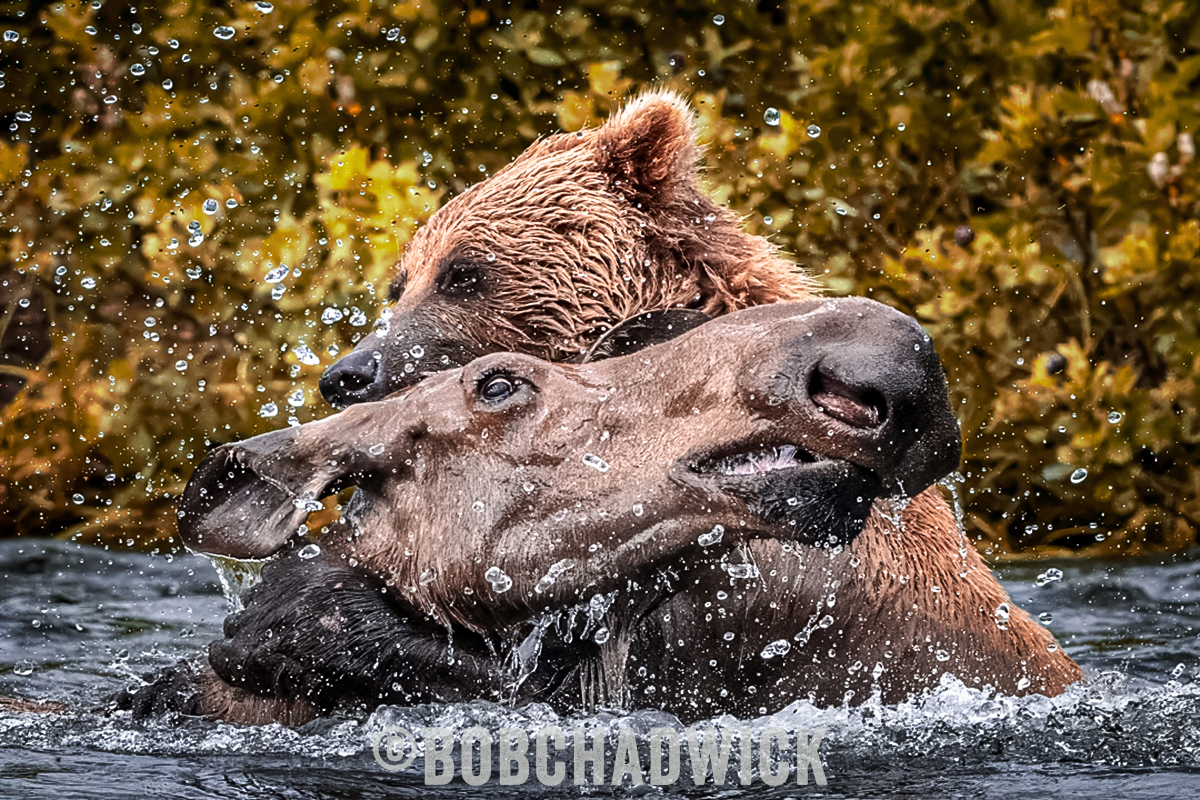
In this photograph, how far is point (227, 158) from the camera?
785cm

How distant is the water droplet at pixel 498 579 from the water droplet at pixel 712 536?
0.43m

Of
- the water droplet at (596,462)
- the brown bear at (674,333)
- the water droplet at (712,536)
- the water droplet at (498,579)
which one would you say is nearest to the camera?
the water droplet at (712,536)

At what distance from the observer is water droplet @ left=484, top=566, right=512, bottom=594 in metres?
3.20

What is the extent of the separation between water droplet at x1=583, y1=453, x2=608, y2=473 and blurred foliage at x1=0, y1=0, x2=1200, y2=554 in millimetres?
4223

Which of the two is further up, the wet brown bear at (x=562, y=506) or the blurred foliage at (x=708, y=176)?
the blurred foliage at (x=708, y=176)

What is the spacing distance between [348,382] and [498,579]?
1287 mm

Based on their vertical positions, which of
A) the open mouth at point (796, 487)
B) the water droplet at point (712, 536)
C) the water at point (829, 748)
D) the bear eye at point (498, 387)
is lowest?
the water at point (829, 748)

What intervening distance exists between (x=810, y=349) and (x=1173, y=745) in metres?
1.55

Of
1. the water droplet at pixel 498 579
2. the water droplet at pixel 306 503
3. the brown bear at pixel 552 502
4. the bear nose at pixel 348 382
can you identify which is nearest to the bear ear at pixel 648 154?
the bear nose at pixel 348 382

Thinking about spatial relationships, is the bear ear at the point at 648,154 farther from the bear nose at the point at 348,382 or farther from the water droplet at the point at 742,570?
the water droplet at the point at 742,570

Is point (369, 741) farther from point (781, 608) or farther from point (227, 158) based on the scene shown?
point (227, 158)

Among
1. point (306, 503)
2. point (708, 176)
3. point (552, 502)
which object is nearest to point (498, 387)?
point (552, 502)

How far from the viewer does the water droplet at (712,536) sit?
2957 millimetres

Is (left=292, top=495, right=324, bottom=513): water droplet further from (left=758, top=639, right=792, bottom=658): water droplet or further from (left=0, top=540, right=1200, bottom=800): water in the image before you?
(left=758, top=639, right=792, bottom=658): water droplet
